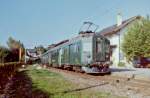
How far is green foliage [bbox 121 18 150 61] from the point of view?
4525 cm

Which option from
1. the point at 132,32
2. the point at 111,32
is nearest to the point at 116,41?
the point at 111,32

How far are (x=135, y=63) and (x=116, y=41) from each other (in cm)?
958

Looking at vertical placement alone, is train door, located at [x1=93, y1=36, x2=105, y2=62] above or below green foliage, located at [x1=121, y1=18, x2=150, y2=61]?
below

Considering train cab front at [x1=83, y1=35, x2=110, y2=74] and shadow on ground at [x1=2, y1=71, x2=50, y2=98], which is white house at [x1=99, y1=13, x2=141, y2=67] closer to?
train cab front at [x1=83, y1=35, x2=110, y2=74]

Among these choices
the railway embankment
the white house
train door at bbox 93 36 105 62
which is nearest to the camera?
the railway embankment

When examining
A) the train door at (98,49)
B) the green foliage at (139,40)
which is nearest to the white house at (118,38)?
the green foliage at (139,40)

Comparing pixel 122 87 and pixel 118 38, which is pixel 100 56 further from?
pixel 118 38

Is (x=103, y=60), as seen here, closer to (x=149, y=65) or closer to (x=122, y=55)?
(x=149, y=65)

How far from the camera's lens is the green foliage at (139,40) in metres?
45.2

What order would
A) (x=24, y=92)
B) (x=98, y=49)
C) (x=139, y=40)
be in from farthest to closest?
(x=139, y=40)
(x=98, y=49)
(x=24, y=92)

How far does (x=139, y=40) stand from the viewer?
45.3 meters

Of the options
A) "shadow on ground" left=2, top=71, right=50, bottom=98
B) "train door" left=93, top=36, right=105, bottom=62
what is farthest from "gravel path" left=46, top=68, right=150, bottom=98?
"train door" left=93, top=36, right=105, bottom=62

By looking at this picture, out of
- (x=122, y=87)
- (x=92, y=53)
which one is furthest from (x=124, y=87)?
(x=92, y=53)

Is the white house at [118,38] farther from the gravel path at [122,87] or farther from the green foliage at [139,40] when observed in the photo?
the gravel path at [122,87]
